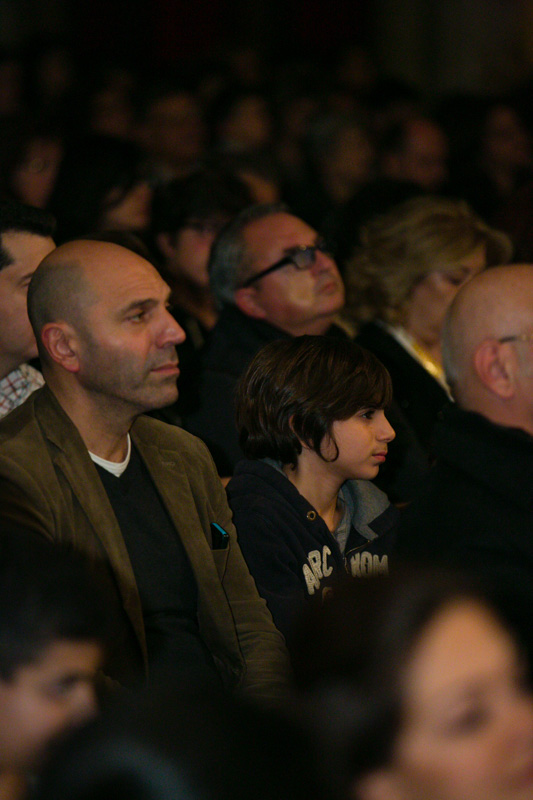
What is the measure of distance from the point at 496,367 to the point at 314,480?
1.70ft

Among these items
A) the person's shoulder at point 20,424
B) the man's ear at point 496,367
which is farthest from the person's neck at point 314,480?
the person's shoulder at point 20,424

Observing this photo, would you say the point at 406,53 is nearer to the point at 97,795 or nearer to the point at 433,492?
the point at 433,492

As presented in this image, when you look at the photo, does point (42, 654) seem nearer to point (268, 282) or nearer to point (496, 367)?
point (496, 367)

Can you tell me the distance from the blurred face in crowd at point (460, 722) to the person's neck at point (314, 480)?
51.7 inches

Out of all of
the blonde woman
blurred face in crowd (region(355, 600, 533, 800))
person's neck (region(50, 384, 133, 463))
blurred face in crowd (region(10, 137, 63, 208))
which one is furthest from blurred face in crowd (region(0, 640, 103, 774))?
blurred face in crowd (region(10, 137, 63, 208))

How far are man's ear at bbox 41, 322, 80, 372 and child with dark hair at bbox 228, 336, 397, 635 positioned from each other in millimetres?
434

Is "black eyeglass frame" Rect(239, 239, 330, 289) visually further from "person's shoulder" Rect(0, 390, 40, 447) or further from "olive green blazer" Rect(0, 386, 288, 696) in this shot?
"person's shoulder" Rect(0, 390, 40, 447)

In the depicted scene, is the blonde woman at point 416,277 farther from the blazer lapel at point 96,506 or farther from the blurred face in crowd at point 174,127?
the blurred face in crowd at point 174,127

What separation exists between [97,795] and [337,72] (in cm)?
792

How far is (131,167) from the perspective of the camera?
3781mm

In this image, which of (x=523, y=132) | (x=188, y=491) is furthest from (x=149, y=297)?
(x=523, y=132)

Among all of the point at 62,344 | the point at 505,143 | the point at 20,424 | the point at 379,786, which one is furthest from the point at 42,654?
the point at 505,143

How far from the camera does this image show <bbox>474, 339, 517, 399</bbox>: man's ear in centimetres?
218

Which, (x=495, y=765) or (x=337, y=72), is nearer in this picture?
(x=495, y=765)
